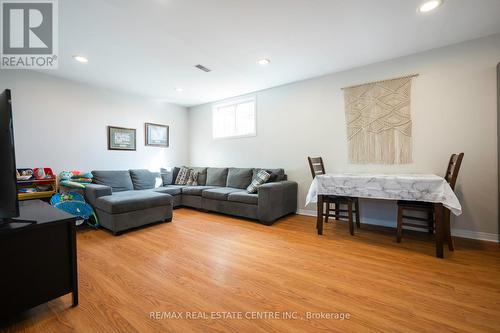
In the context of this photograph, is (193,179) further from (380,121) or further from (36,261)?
(380,121)

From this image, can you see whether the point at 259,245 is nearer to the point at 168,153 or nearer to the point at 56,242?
the point at 56,242

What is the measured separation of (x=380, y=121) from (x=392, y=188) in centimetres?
119

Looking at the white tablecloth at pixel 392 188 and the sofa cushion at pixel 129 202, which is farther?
the sofa cushion at pixel 129 202

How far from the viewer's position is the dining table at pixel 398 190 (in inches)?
83.4

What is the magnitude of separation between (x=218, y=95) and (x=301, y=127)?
203 centimetres

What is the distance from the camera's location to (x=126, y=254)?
224 centimetres

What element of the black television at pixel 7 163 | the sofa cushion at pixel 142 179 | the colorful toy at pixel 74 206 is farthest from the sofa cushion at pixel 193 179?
the black television at pixel 7 163

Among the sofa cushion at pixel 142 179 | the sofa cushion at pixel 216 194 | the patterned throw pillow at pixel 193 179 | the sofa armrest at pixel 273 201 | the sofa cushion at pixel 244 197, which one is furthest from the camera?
the patterned throw pillow at pixel 193 179

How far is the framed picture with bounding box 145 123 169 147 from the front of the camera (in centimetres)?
475

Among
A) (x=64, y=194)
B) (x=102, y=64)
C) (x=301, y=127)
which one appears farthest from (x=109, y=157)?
(x=301, y=127)

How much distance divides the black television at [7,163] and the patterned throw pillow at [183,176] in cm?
355

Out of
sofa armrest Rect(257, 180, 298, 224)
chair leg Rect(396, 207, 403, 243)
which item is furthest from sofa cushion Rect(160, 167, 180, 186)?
chair leg Rect(396, 207, 403, 243)

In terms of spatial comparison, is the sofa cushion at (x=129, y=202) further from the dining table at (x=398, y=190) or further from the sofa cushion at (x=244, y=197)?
the dining table at (x=398, y=190)

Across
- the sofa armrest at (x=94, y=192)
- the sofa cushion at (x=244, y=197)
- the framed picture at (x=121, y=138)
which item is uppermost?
the framed picture at (x=121, y=138)
